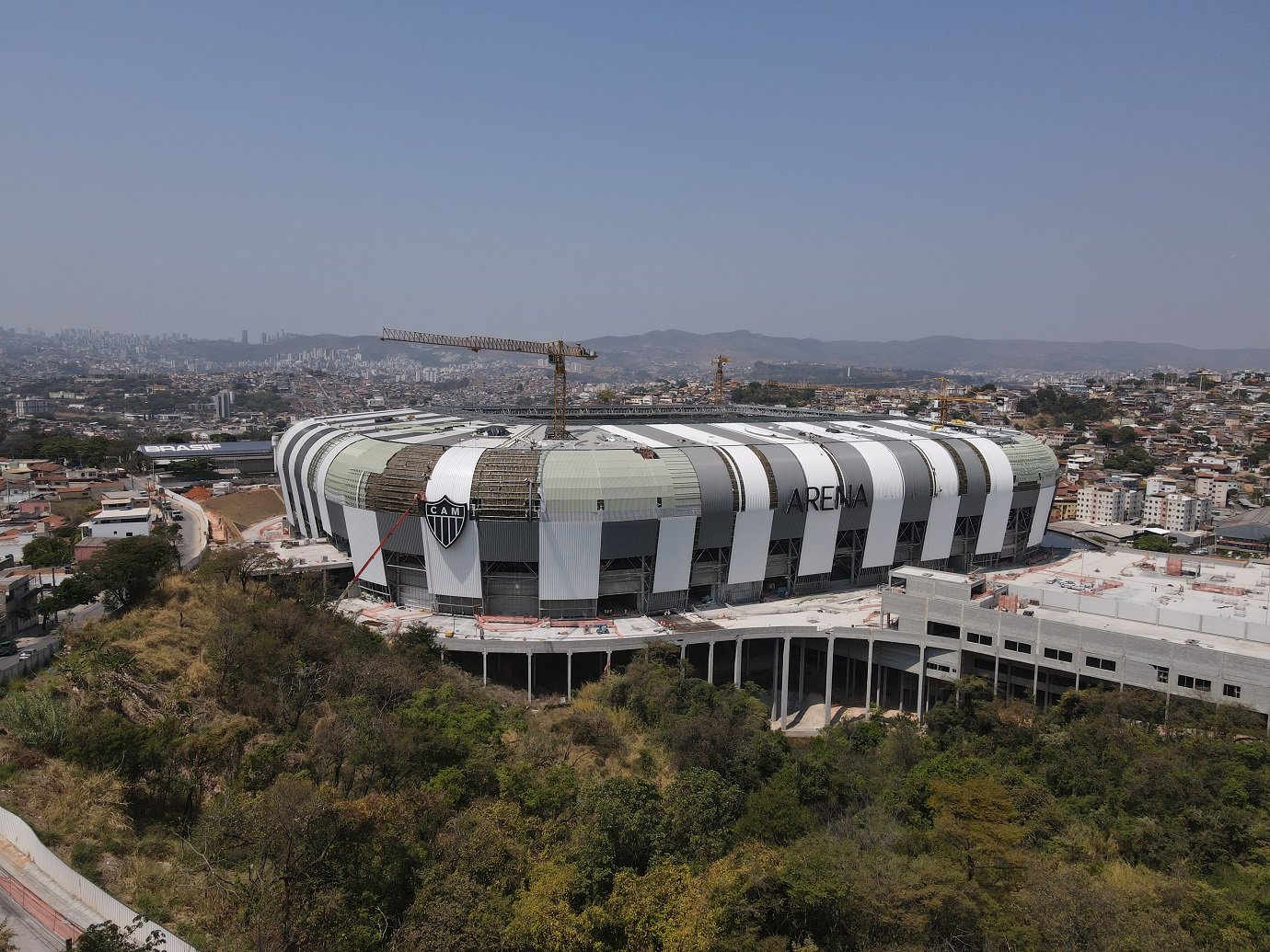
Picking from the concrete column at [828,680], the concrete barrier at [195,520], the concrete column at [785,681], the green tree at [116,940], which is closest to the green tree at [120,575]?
the concrete barrier at [195,520]

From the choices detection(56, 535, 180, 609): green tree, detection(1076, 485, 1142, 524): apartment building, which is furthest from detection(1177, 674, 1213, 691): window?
detection(1076, 485, 1142, 524): apartment building

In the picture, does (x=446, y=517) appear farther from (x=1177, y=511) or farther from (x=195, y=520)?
(x=1177, y=511)

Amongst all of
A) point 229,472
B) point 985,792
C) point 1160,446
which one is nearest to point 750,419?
point 985,792

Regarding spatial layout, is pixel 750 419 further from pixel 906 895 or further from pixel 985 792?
pixel 906 895

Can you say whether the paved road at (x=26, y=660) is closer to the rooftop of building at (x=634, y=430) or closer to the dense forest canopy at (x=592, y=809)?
the dense forest canopy at (x=592, y=809)

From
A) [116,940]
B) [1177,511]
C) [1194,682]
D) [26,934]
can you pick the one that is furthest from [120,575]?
[1177,511]

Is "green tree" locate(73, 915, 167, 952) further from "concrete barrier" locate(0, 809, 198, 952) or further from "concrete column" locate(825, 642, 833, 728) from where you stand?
"concrete column" locate(825, 642, 833, 728)
